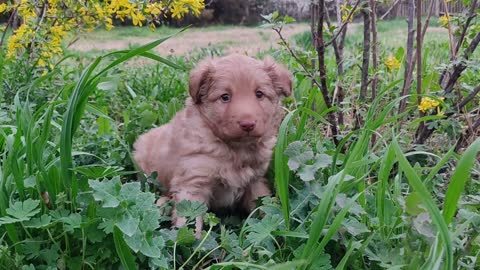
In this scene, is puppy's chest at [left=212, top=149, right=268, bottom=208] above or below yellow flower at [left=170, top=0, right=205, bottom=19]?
below

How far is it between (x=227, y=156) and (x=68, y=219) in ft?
2.61

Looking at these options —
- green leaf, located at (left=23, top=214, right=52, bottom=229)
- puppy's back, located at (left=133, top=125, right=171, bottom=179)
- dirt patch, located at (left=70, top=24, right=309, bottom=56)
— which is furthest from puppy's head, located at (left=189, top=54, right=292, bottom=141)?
dirt patch, located at (left=70, top=24, right=309, bottom=56)

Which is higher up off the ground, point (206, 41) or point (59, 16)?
point (59, 16)

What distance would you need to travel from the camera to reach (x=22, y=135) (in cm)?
216

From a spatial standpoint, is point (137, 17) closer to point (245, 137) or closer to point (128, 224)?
point (245, 137)

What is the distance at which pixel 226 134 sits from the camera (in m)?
2.37

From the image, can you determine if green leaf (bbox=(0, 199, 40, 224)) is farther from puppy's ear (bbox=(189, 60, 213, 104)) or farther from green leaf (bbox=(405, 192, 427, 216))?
green leaf (bbox=(405, 192, 427, 216))

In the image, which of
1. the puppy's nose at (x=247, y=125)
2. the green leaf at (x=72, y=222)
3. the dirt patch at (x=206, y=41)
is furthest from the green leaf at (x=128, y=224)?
the dirt patch at (x=206, y=41)

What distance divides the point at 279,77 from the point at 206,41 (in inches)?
246

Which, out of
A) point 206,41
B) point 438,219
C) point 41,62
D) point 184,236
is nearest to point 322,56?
point 184,236

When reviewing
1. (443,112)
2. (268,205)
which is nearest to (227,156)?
(268,205)

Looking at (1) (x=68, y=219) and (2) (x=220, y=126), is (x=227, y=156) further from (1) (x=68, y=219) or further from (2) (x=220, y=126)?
(1) (x=68, y=219)

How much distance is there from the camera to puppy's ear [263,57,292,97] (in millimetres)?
2527

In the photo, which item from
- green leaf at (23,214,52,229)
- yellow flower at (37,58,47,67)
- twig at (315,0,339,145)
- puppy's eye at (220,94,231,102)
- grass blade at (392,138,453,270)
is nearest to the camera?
grass blade at (392,138,453,270)
